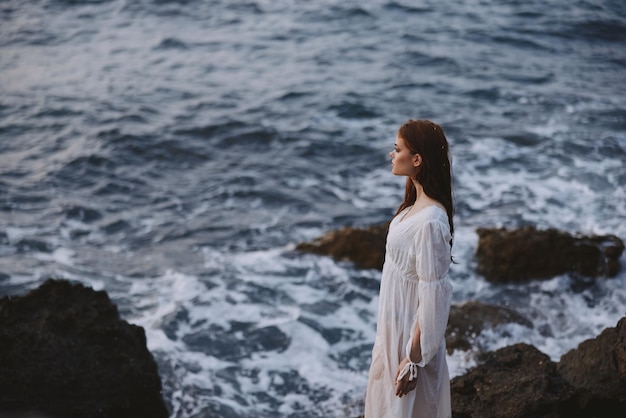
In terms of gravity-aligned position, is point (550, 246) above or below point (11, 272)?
above

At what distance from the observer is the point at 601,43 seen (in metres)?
16.8

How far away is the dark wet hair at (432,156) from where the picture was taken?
3.70 m

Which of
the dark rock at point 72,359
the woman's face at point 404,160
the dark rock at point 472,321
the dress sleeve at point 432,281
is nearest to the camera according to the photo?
the dress sleeve at point 432,281

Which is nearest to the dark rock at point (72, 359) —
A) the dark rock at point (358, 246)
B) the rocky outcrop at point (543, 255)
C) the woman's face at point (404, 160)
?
the woman's face at point (404, 160)

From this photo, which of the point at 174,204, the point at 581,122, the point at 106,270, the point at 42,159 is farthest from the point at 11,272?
the point at 581,122

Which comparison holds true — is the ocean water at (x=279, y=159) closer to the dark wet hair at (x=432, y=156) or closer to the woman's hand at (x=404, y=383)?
the woman's hand at (x=404, y=383)

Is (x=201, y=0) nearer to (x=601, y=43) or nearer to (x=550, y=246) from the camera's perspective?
(x=601, y=43)

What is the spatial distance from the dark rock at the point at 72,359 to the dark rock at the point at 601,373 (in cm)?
306

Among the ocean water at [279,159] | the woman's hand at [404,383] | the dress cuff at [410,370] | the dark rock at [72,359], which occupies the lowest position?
the ocean water at [279,159]

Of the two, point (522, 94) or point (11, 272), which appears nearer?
point (11, 272)

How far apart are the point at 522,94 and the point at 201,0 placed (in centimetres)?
922

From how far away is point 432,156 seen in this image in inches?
146

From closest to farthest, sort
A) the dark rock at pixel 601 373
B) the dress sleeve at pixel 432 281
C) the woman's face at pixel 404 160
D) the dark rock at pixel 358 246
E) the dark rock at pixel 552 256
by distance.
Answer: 1. the dress sleeve at pixel 432 281
2. the woman's face at pixel 404 160
3. the dark rock at pixel 601 373
4. the dark rock at pixel 552 256
5. the dark rock at pixel 358 246

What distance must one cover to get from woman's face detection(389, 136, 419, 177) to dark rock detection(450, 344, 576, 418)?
74.6 inches
